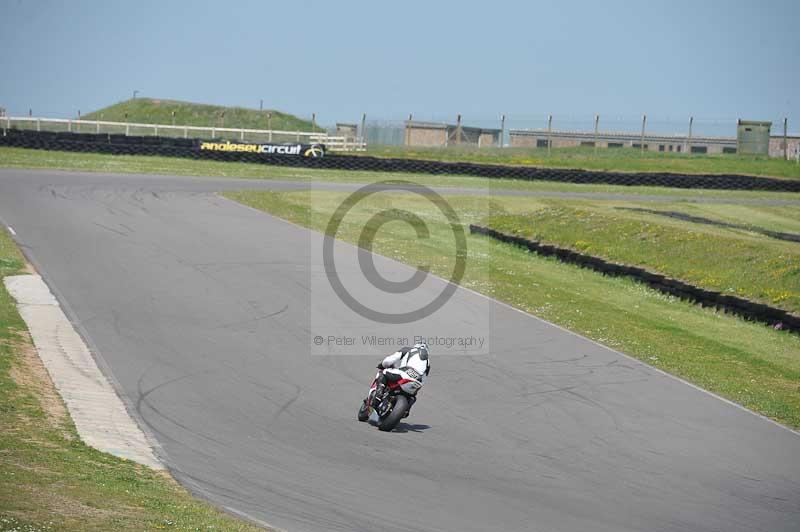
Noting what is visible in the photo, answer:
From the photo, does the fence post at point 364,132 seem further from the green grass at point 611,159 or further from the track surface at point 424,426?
the track surface at point 424,426

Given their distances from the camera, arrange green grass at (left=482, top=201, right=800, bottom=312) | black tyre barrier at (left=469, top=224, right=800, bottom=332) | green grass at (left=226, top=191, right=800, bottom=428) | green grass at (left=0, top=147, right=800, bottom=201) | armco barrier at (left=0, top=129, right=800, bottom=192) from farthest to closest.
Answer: armco barrier at (left=0, top=129, right=800, bottom=192) < green grass at (left=0, top=147, right=800, bottom=201) < green grass at (left=482, top=201, right=800, bottom=312) < black tyre barrier at (left=469, top=224, right=800, bottom=332) < green grass at (left=226, top=191, right=800, bottom=428)

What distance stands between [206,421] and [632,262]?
15.6m

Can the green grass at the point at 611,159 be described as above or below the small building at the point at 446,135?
below

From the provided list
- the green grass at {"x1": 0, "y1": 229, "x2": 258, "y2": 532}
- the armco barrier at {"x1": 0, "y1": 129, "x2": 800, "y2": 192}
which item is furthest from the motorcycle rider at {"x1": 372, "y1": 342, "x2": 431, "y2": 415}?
the armco barrier at {"x1": 0, "y1": 129, "x2": 800, "y2": 192}

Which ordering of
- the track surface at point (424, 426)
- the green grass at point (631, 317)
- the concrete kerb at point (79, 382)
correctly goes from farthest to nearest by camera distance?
the green grass at point (631, 317) < the concrete kerb at point (79, 382) < the track surface at point (424, 426)

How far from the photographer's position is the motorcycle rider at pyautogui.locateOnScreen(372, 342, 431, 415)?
430 inches

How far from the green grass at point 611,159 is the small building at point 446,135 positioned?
194 centimetres

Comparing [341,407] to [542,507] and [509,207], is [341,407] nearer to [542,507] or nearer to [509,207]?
[542,507]

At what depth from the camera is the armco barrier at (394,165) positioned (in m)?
47.5

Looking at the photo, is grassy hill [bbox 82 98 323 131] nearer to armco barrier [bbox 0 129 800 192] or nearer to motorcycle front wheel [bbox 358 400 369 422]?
armco barrier [bbox 0 129 800 192]

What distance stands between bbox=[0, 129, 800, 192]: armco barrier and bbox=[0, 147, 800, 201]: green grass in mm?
616

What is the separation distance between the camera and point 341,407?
11945 millimetres

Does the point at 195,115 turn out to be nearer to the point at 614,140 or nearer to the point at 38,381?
the point at 614,140

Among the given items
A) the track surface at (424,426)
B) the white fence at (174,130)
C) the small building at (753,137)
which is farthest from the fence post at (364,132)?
the track surface at (424,426)
